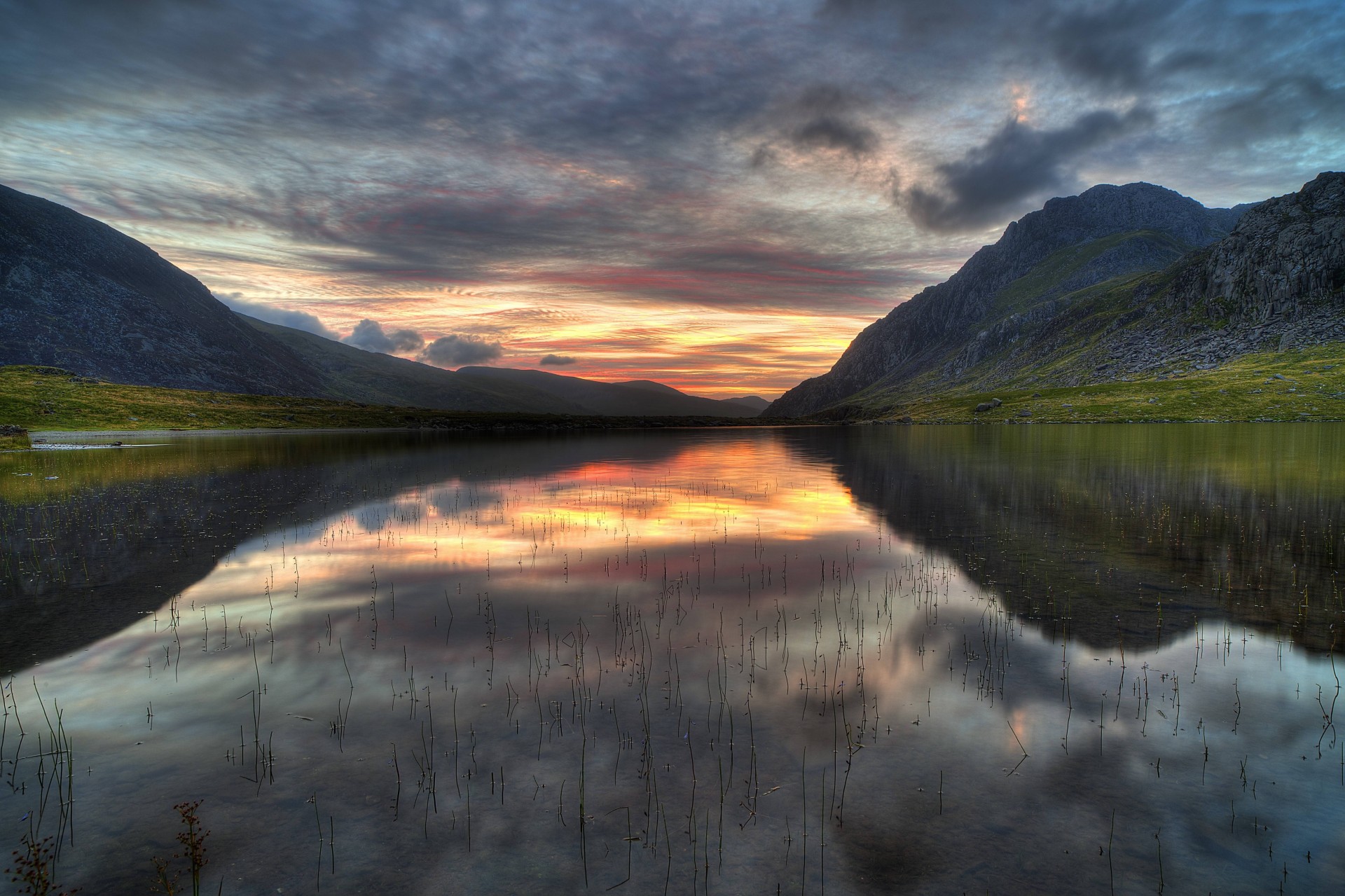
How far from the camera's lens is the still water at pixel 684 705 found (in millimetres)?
8602

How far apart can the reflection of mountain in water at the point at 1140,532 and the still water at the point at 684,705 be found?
26cm

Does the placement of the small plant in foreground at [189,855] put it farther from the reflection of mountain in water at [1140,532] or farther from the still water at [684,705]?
the reflection of mountain in water at [1140,532]

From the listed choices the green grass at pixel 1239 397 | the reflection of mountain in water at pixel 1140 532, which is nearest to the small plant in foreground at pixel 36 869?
the reflection of mountain in water at pixel 1140 532

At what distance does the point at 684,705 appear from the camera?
42.7ft

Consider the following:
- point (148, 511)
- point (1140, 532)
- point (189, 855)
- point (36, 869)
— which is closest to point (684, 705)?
point (189, 855)

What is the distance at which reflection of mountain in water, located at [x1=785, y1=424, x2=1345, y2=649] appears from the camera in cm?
1902

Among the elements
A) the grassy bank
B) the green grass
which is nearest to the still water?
the grassy bank

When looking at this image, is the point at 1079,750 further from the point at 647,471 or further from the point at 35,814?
the point at 647,471

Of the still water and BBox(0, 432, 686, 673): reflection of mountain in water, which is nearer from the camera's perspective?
the still water

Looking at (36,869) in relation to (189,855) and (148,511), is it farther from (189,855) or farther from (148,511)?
(148,511)

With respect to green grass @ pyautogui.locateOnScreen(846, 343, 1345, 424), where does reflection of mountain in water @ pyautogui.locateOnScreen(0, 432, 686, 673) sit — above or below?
below

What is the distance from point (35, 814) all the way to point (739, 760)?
1103cm

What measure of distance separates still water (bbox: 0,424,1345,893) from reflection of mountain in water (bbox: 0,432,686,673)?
0.31 metres

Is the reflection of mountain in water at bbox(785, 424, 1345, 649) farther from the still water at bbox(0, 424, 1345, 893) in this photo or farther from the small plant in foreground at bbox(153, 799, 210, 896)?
the small plant in foreground at bbox(153, 799, 210, 896)
